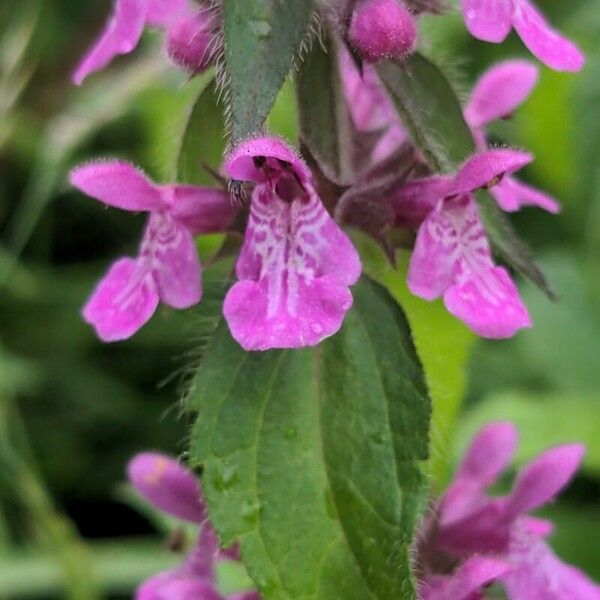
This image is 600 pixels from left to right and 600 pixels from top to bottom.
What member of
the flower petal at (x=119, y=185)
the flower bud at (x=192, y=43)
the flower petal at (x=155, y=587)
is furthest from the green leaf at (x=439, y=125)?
the flower petal at (x=155, y=587)

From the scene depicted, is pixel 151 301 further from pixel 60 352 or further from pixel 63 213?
pixel 63 213

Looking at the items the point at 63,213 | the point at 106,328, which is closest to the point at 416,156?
the point at 106,328

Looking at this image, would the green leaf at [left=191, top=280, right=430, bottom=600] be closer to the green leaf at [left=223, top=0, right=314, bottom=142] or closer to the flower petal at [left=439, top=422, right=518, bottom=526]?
the green leaf at [left=223, top=0, right=314, bottom=142]

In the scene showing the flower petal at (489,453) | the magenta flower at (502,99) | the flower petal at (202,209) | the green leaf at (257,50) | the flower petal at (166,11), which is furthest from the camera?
the flower petal at (489,453)

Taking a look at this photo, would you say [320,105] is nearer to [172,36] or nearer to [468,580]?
[172,36]

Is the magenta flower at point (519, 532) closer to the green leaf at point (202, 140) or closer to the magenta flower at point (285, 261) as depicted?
A: the magenta flower at point (285, 261)

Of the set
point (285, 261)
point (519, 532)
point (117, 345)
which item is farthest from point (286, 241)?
point (117, 345)
